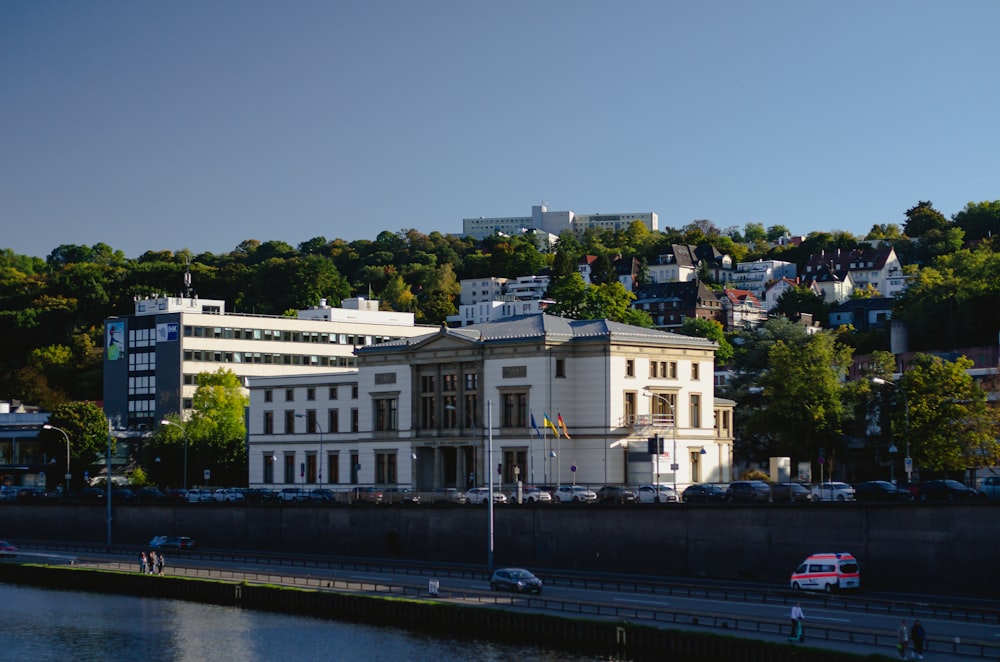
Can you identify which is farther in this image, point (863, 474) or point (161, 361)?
point (161, 361)

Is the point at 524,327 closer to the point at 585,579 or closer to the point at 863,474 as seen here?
the point at 863,474

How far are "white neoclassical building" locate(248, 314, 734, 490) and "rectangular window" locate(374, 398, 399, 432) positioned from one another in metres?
0.12

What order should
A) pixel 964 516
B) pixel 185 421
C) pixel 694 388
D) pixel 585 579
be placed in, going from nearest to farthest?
pixel 964 516 < pixel 585 579 < pixel 694 388 < pixel 185 421

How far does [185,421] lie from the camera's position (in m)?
165

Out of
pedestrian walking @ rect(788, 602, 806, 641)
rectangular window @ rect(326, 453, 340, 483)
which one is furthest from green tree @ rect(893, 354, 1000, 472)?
rectangular window @ rect(326, 453, 340, 483)

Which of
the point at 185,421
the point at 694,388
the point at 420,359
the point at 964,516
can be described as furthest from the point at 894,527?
the point at 185,421

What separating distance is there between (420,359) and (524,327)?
8834 mm

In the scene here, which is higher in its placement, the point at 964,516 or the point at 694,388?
the point at 694,388

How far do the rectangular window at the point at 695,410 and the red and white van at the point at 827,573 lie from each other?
40.3 metres

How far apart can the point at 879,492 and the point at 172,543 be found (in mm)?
52821

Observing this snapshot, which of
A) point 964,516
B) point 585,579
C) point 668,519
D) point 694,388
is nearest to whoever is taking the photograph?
point 964,516

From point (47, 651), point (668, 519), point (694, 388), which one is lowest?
point (47, 651)

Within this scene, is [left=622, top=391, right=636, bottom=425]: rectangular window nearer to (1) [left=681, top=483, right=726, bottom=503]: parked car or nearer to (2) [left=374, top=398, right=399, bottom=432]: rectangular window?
(1) [left=681, top=483, right=726, bottom=503]: parked car

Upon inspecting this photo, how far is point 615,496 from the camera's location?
9181 cm
